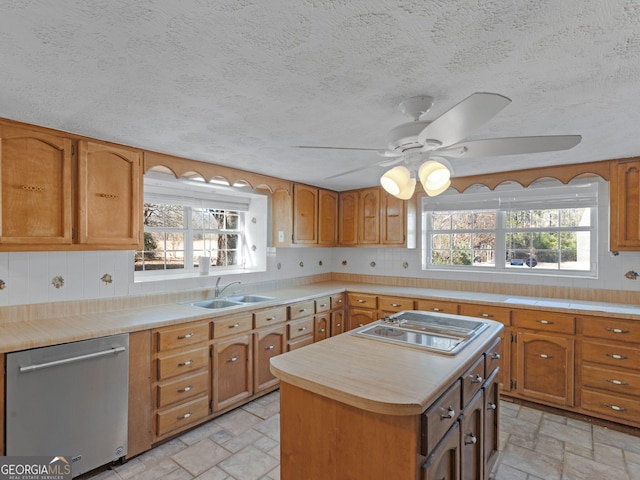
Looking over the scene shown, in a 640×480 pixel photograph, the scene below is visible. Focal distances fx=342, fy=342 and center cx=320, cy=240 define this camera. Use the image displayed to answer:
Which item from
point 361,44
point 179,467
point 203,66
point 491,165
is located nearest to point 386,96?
point 361,44

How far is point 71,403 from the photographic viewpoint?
1.96m

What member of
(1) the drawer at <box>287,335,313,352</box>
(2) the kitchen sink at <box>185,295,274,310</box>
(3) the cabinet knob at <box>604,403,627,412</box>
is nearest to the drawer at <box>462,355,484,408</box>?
(3) the cabinet knob at <box>604,403,627,412</box>

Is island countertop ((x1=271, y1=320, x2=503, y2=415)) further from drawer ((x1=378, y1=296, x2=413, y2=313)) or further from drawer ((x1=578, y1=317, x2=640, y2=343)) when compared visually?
drawer ((x1=378, y1=296, x2=413, y2=313))

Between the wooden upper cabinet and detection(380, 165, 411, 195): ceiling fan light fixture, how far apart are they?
2.39m

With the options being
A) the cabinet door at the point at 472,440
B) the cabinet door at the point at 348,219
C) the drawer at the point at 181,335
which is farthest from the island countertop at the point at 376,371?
the cabinet door at the point at 348,219

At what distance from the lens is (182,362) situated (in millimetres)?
2477

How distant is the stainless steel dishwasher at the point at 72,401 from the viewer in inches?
70.5

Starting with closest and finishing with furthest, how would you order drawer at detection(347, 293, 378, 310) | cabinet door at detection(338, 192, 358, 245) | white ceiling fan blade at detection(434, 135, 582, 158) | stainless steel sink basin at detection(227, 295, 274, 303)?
white ceiling fan blade at detection(434, 135, 582, 158) < stainless steel sink basin at detection(227, 295, 274, 303) < drawer at detection(347, 293, 378, 310) < cabinet door at detection(338, 192, 358, 245)

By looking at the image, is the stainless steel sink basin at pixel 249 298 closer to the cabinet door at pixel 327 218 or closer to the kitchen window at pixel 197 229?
the kitchen window at pixel 197 229

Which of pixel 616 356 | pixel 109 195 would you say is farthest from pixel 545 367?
pixel 109 195

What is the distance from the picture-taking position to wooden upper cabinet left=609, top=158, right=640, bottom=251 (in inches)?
111

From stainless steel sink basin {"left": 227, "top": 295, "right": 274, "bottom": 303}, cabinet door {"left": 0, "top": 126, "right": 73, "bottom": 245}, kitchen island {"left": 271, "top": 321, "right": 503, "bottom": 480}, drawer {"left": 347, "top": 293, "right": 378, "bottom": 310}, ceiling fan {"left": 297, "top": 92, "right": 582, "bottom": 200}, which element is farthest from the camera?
drawer {"left": 347, "top": 293, "right": 378, "bottom": 310}

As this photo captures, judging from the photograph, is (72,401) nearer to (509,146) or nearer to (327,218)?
(509,146)

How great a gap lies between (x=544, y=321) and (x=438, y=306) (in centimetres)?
90
